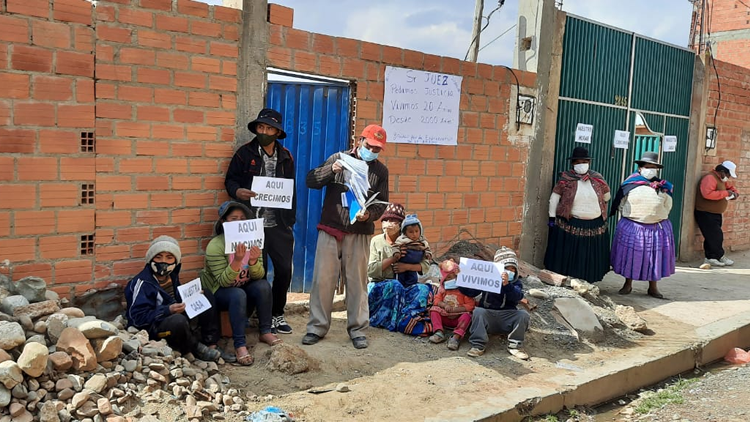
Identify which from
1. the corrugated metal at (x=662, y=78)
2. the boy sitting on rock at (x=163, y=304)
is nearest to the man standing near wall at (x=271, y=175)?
the boy sitting on rock at (x=163, y=304)

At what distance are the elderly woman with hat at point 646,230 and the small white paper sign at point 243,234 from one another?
16.7 ft

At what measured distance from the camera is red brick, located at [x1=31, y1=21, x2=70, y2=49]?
14.2 ft

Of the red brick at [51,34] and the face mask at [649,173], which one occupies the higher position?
the red brick at [51,34]

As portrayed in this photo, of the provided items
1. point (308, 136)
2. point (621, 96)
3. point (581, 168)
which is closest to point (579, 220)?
point (581, 168)

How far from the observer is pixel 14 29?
4230mm

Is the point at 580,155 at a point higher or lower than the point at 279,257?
higher

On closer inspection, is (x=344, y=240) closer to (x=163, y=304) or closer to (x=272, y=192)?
(x=272, y=192)

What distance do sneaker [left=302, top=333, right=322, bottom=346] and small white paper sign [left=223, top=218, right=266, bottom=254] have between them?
0.83 metres

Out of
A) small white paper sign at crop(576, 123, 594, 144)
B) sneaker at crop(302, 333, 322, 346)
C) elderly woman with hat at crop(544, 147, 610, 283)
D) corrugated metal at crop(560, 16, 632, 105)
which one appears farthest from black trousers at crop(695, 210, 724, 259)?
sneaker at crop(302, 333, 322, 346)

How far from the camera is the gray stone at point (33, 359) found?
11.1 ft

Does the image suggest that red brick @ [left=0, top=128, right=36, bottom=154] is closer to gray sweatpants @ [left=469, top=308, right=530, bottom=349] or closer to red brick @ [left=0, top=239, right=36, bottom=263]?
red brick @ [left=0, top=239, right=36, bottom=263]

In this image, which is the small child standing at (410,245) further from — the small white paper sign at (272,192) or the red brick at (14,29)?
the red brick at (14,29)

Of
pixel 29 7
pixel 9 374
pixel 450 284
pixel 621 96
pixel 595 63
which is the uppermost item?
pixel 595 63

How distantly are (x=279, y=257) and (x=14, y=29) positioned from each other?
2469 mm
